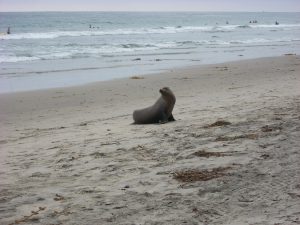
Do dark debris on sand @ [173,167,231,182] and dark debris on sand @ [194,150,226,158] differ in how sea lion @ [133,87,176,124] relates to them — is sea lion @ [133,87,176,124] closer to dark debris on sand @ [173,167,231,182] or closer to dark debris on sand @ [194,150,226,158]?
dark debris on sand @ [194,150,226,158]

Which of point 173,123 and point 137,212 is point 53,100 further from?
point 137,212

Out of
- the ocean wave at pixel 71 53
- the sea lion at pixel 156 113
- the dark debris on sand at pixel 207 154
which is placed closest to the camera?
the dark debris on sand at pixel 207 154

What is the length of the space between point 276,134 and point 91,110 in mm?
5523

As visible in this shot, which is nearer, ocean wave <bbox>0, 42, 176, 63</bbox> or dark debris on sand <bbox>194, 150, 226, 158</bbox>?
dark debris on sand <bbox>194, 150, 226, 158</bbox>

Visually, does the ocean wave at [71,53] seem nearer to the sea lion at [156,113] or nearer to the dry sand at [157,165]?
the dry sand at [157,165]

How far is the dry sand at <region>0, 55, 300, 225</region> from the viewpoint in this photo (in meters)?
3.87

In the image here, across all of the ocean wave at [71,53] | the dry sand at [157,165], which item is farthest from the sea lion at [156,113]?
the ocean wave at [71,53]

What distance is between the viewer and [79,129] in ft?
26.7

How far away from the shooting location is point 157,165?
5.15 meters

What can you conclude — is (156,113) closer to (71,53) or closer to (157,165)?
(157,165)

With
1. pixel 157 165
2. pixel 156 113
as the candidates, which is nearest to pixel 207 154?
pixel 157 165

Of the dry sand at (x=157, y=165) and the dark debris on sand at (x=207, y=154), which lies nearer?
the dry sand at (x=157, y=165)

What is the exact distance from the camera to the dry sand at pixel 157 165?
12.7ft

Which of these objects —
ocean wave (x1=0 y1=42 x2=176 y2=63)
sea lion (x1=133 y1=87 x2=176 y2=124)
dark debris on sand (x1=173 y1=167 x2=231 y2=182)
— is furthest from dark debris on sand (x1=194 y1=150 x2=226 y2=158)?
ocean wave (x1=0 y1=42 x2=176 y2=63)
